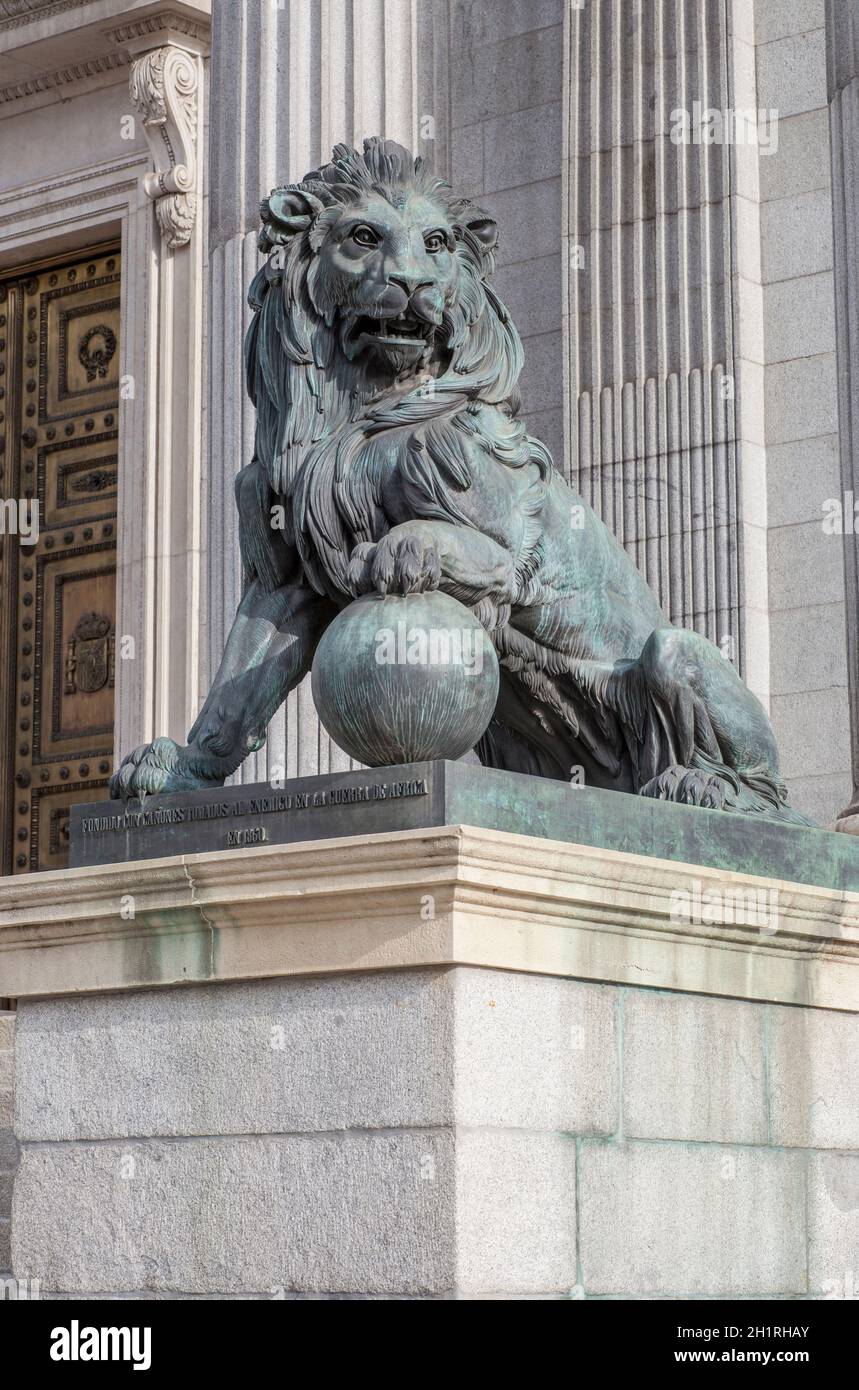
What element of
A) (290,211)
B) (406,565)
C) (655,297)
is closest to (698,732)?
(406,565)

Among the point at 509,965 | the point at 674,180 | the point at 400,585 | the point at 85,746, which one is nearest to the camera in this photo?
the point at 509,965

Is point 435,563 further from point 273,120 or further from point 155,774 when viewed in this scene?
point 273,120

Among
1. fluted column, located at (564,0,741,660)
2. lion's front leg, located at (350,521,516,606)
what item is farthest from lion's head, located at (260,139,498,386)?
fluted column, located at (564,0,741,660)

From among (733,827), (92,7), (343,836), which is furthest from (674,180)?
(343,836)

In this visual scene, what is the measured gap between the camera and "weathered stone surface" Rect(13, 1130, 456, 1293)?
171 inches

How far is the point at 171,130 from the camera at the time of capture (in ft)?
38.8

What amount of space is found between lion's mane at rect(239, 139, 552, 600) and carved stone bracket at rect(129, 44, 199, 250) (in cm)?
682

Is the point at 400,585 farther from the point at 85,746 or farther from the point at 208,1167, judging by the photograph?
the point at 85,746

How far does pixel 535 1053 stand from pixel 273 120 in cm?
720

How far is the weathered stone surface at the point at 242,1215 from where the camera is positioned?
4.35 metres

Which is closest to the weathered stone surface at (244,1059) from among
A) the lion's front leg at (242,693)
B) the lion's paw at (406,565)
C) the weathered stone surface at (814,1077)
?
the lion's front leg at (242,693)

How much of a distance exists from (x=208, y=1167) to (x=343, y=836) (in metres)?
0.79

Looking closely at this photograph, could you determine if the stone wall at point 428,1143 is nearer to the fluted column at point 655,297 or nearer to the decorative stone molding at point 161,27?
the fluted column at point 655,297

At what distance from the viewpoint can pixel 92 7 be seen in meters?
12.3
